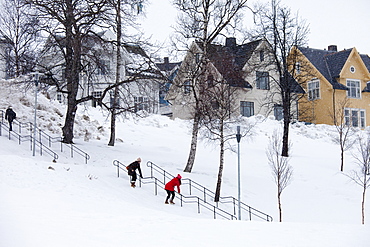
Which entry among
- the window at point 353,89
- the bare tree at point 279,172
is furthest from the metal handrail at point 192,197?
the window at point 353,89

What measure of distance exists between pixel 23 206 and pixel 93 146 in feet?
39.7

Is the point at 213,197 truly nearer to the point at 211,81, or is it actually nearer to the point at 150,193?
the point at 150,193

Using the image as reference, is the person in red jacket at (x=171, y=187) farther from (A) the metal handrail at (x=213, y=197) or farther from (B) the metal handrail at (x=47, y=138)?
(B) the metal handrail at (x=47, y=138)

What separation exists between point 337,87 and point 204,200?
28072 mm

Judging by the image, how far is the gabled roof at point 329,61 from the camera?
150ft

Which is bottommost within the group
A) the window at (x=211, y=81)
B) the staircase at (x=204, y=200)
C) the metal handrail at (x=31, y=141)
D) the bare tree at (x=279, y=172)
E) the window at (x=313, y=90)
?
the staircase at (x=204, y=200)

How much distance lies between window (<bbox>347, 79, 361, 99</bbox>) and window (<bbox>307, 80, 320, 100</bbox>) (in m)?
2.97

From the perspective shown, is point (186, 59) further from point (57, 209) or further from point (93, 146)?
point (57, 209)

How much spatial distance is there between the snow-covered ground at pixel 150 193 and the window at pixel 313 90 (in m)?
6.92

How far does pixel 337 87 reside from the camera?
147 ft

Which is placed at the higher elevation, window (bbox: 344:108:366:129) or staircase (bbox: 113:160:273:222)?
window (bbox: 344:108:366:129)

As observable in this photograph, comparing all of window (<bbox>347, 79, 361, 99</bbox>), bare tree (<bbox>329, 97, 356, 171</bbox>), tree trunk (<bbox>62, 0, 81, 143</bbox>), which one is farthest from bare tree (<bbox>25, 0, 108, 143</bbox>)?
window (<bbox>347, 79, 361, 99</bbox>)

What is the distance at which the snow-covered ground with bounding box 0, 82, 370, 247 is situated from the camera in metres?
11.9

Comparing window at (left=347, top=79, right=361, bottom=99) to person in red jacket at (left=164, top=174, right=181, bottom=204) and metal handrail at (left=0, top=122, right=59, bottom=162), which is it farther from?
metal handrail at (left=0, top=122, right=59, bottom=162)
